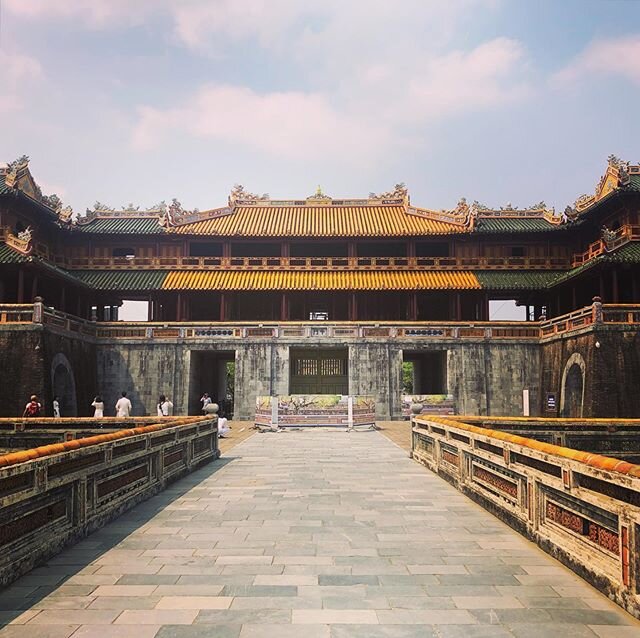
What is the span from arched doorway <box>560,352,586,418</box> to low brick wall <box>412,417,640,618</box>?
18.0 meters

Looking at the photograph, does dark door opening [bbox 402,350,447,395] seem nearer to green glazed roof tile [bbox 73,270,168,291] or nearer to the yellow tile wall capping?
Answer: green glazed roof tile [bbox 73,270,168,291]

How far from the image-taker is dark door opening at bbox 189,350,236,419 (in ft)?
96.9

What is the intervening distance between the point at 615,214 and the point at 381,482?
23943 mm

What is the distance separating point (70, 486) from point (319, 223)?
30.2 meters

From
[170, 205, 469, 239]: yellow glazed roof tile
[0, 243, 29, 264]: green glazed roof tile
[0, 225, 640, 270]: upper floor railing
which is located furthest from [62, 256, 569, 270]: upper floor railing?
[0, 243, 29, 264]: green glazed roof tile

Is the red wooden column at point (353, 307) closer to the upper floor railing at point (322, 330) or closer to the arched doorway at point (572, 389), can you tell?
the upper floor railing at point (322, 330)

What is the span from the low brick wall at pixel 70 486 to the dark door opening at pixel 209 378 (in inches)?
759

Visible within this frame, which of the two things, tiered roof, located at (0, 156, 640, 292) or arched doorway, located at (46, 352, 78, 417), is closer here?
arched doorway, located at (46, 352, 78, 417)

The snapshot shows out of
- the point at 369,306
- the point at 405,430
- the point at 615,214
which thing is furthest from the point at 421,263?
the point at 405,430

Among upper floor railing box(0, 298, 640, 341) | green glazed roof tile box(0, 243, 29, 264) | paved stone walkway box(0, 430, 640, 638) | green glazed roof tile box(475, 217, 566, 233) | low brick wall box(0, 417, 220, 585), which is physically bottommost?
paved stone walkway box(0, 430, 640, 638)

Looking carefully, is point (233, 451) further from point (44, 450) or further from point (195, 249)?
point (195, 249)

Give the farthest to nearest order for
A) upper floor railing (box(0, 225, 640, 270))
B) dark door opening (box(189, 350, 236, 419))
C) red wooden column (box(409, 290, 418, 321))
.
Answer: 1. upper floor railing (box(0, 225, 640, 270))
2. red wooden column (box(409, 290, 418, 321))
3. dark door opening (box(189, 350, 236, 419))

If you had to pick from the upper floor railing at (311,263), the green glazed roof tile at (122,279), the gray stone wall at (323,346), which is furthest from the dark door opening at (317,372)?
the green glazed roof tile at (122,279)

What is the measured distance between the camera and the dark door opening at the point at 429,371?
30.2 m
